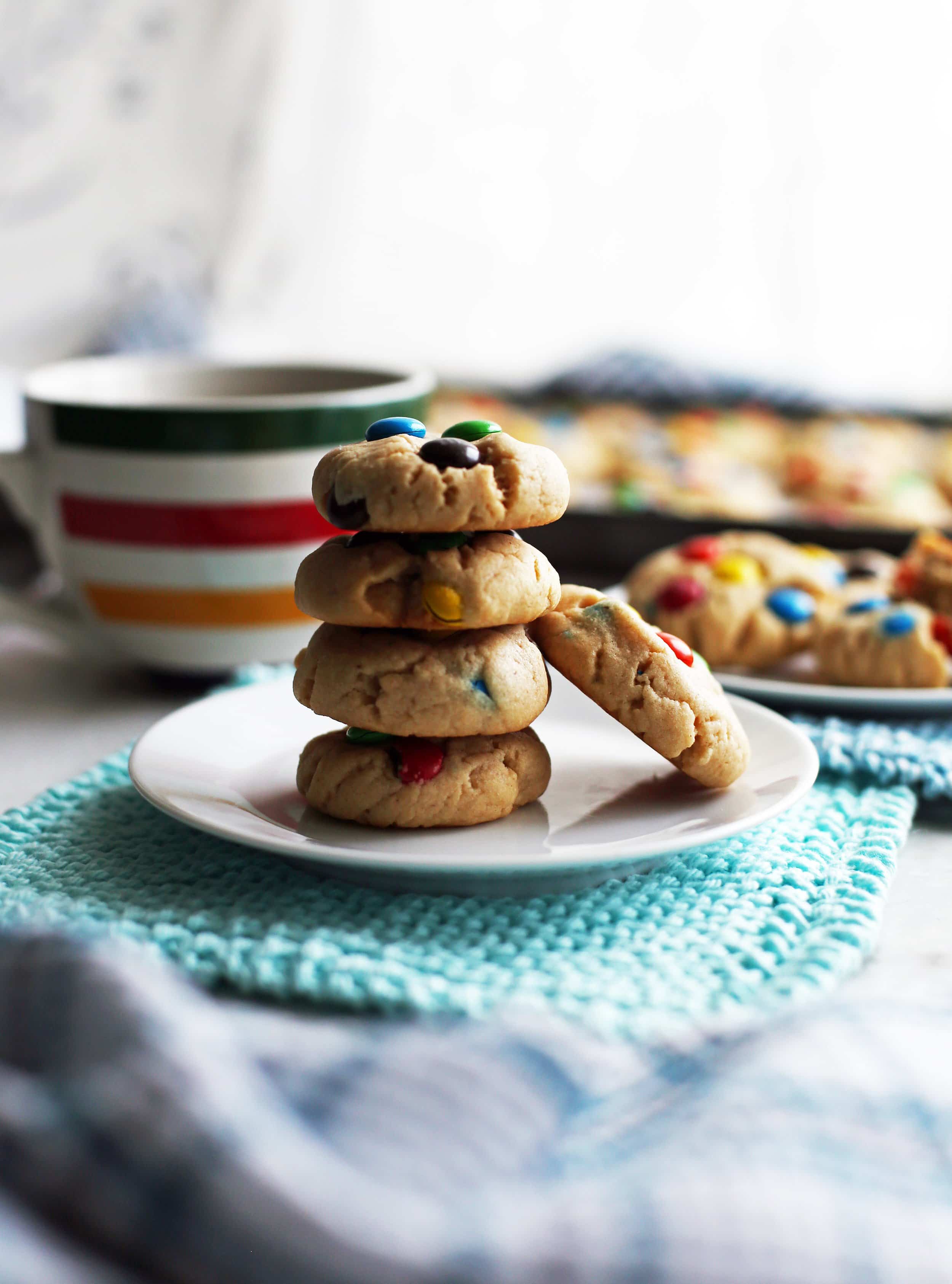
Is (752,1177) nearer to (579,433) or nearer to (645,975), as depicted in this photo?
(645,975)

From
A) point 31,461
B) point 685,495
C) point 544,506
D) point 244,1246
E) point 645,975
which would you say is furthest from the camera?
point 685,495

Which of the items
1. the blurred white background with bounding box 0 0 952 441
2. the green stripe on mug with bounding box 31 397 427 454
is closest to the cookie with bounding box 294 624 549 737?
the green stripe on mug with bounding box 31 397 427 454

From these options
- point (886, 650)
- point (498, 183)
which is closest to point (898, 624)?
point (886, 650)

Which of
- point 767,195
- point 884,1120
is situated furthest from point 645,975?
point 767,195

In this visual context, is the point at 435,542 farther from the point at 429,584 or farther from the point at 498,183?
the point at 498,183

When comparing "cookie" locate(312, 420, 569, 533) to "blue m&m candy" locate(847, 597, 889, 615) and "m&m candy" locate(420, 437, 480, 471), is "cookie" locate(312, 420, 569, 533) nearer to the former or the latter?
"m&m candy" locate(420, 437, 480, 471)

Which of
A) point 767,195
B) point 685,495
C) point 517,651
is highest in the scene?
point 767,195
